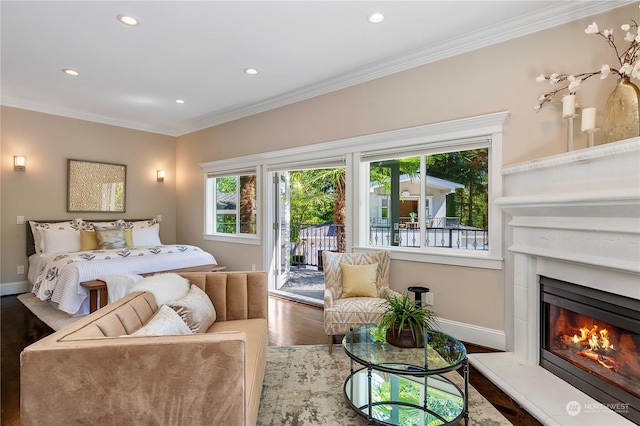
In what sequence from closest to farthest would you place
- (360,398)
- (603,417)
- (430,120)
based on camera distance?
(603,417), (360,398), (430,120)

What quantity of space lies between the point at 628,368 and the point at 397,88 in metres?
2.95

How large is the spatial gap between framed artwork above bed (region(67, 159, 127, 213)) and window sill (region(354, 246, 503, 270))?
4.78 meters

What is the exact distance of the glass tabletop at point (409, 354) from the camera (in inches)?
72.1

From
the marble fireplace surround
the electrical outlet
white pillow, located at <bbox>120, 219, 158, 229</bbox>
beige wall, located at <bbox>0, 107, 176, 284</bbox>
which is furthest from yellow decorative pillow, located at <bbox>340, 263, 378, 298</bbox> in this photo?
beige wall, located at <bbox>0, 107, 176, 284</bbox>

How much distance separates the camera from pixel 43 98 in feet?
15.3

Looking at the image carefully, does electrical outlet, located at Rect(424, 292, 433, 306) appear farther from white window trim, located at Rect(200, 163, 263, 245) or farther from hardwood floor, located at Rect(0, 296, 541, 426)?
white window trim, located at Rect(200, 163, 263, 245)

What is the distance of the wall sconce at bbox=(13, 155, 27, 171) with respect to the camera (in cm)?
469

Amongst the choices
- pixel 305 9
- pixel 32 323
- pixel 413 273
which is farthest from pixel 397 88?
pixel 32 323

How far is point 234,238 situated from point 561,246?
Result: 4412mm

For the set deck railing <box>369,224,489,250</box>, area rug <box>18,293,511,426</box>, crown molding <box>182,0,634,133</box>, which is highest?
crown molding <box>182,0,634,133</box>

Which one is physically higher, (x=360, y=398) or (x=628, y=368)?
(x=628, y=368)

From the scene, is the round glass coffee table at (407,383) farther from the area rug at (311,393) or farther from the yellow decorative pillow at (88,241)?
the yellow decorative pillow at (88,241)

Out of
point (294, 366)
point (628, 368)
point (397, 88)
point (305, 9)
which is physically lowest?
point (294, 366)

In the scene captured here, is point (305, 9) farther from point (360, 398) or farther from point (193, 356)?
point (360, 398)
